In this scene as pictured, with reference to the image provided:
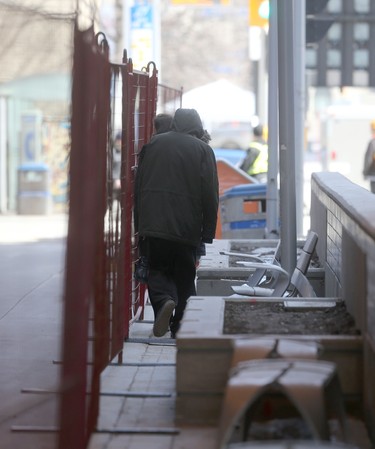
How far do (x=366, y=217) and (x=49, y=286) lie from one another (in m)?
7.77

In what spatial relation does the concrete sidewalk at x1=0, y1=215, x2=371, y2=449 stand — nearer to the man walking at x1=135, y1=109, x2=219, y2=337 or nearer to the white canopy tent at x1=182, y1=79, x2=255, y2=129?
the man walking at x1=135, y1=109, x2=219, y2=337

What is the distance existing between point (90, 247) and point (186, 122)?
12.6ft

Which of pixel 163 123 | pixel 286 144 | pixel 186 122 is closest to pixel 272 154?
pixel 286 144

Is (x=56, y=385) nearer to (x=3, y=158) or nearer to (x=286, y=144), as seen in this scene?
(x=286, y=144)

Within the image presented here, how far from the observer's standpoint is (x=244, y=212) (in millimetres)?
15477

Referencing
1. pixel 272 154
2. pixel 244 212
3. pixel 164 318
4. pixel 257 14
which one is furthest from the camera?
pixel 257 14

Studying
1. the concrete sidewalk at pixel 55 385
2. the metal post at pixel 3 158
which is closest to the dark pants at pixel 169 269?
the concrete sidewalk at pixel 55 385

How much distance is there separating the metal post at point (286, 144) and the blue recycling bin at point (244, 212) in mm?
5596

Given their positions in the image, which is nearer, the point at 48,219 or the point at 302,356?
the point at 302,356

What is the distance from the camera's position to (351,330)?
646 centimetres

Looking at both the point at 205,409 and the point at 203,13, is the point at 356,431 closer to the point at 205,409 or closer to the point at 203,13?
the point at 205,409

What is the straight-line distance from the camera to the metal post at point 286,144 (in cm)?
956

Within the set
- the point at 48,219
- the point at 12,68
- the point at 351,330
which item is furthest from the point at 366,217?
the point at 12,68

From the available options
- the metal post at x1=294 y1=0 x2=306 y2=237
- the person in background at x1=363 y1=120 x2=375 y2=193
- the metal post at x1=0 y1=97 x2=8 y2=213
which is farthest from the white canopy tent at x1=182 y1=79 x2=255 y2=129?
the metal post at x1=294 y1=0 x2=306 y2=237
